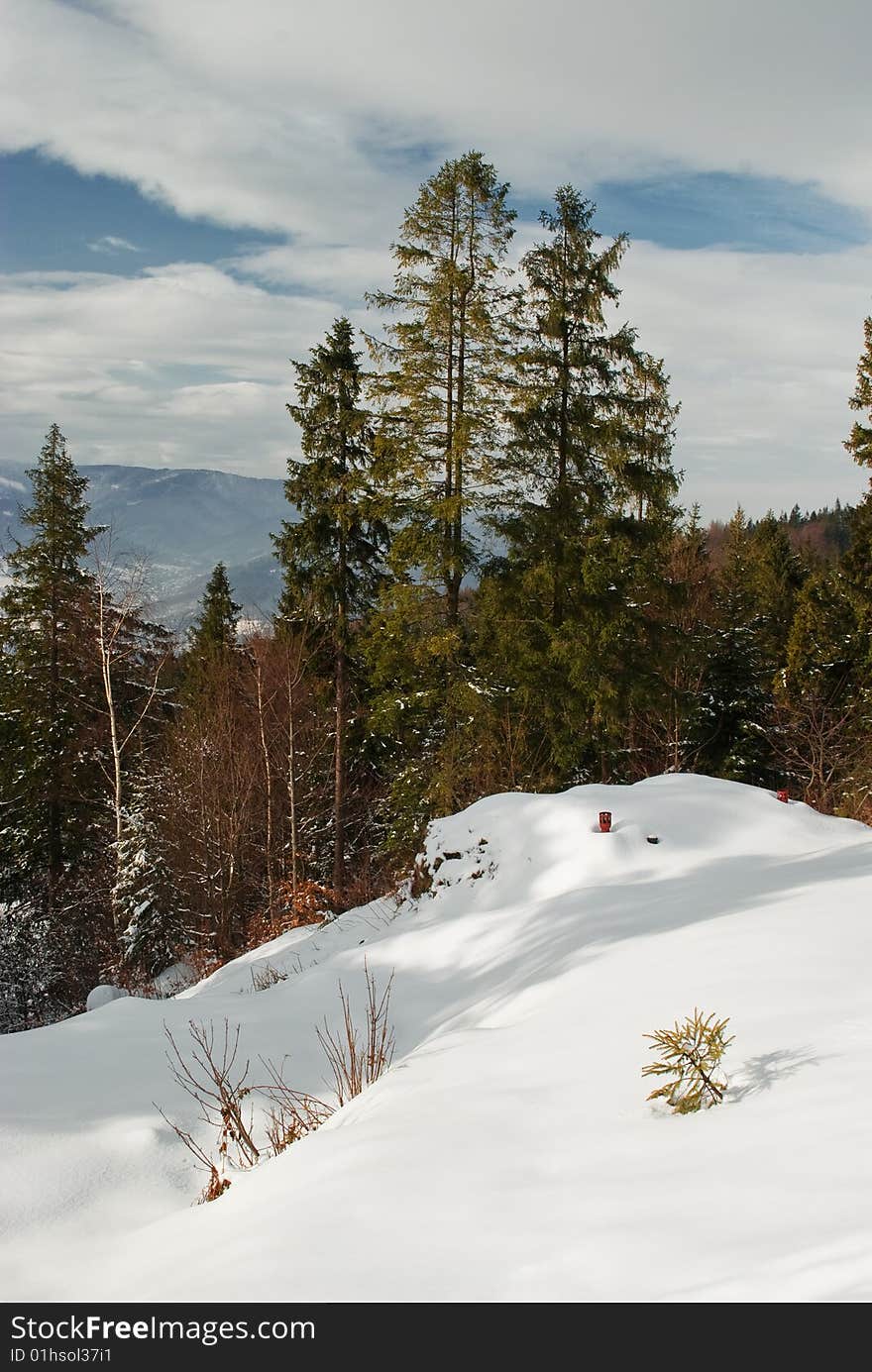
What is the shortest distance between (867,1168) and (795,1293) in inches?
27.0

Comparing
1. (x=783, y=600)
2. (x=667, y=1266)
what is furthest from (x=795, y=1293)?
(x=783, y=600)

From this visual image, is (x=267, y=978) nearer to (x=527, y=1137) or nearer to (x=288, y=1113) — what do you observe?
(x=288, y=1113)

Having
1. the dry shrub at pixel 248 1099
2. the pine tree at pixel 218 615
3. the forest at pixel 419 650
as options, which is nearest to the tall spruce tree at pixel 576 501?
the forest at pixel 419 650

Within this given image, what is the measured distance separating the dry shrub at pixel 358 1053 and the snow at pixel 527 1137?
169 millimetres

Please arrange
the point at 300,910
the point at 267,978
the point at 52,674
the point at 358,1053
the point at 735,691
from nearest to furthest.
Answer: the point at 358,1053 → the point at 267,978 → the point at 300,910 → the point at 52,674 → the point at 735,691

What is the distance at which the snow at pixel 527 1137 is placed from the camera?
7.79 ft

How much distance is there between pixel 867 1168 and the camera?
2.47m

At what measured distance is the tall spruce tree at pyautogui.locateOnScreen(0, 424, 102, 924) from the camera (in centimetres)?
2145

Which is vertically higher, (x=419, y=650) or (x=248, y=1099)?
(x=419, y=650)

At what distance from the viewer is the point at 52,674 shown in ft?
71.8

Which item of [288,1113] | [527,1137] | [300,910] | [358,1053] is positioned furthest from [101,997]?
[527,1137]

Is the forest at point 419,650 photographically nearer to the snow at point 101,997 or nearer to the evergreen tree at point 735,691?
the evergreen tree at point 735,691

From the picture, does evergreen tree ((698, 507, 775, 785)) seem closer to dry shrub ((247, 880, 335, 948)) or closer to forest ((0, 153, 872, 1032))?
forest ((0, 153, 872, 1032))

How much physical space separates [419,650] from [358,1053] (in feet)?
32.9
